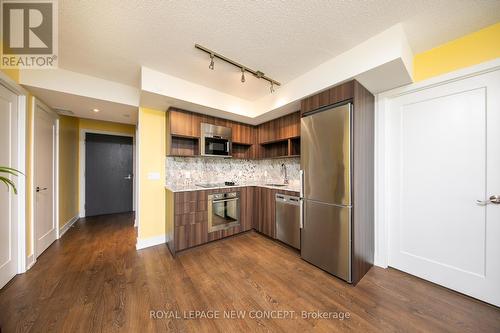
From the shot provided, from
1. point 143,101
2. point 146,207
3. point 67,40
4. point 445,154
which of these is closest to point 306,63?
point 445,154

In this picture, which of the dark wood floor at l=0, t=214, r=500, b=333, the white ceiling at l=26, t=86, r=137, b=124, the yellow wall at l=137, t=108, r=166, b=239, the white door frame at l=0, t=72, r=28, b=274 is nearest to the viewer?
the dark wood floor at l=0, t=214, r=500, b=333

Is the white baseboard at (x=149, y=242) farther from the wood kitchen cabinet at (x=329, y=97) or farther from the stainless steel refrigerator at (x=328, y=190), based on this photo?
the wood kitchen cabinet at (x=329, y=97)

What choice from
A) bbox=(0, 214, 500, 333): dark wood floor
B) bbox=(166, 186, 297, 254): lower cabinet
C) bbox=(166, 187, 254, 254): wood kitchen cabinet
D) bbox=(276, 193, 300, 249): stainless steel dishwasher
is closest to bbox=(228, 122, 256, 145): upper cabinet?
bbox=(166, 186, 297, 254): lower cabinet

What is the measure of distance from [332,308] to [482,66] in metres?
2.72

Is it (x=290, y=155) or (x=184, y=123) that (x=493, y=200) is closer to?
(x=290, y=155)

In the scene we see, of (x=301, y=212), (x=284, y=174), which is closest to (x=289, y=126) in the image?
(x=284, y=174)

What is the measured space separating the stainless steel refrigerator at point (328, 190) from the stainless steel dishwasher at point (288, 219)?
19 centimetres

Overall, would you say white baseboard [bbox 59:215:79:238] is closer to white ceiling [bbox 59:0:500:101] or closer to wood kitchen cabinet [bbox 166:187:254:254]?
wood kitchen cabinet [bbox 166:187:254:254]

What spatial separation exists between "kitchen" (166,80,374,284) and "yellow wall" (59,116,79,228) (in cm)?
220

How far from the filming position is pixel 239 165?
408cm

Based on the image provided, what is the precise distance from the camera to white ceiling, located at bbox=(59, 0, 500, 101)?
146 cm

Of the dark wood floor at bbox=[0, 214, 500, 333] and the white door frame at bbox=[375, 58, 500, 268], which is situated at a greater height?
the white door frame at bbox=[375, 58, 500, 268]

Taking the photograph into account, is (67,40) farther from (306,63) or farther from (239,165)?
(239,165)

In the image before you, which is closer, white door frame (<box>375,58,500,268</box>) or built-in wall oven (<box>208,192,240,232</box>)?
white door frame (<box>375,58,500,268</box>)
